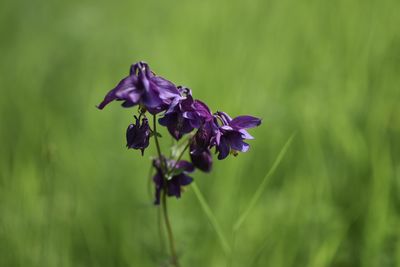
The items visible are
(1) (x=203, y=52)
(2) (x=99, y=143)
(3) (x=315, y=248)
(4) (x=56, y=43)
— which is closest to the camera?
(3) (x=315, y=248)

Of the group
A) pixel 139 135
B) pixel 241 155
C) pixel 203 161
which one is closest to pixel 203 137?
pixel 139 135

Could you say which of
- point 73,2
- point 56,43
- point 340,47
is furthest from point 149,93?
point 73,2

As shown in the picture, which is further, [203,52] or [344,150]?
[203,52]

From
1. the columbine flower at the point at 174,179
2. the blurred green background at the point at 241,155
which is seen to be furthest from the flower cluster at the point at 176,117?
the blurred green background at the point at 241,155

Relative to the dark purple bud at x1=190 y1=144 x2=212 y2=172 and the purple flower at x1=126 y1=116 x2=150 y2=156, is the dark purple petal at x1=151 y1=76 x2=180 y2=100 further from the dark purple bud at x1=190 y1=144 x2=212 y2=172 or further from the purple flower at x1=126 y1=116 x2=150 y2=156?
the dark purple bud at x1=190 y1=144 x2=212 y2=172

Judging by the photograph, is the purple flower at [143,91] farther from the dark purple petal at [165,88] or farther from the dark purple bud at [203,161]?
the dark purple bud at [203,161]

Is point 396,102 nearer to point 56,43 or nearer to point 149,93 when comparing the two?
point 149,93
